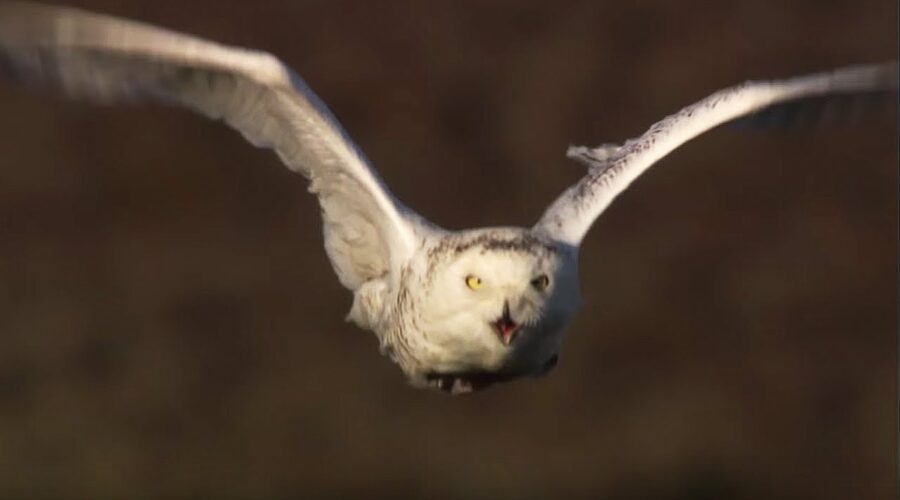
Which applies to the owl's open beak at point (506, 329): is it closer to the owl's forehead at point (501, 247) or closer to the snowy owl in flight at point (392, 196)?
the snowy owl in flight at point (392, 196)

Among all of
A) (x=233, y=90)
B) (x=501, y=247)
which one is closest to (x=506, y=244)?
(x=501, y=247)

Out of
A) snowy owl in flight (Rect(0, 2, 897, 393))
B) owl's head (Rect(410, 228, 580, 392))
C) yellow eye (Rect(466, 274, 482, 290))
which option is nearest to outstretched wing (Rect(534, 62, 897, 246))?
snowy owl in flight (Rect(0, 2, 897, 393))

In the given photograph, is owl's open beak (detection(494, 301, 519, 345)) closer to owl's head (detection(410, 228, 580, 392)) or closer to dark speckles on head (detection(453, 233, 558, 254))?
owl's head (detection(410, 228, 580, 392))

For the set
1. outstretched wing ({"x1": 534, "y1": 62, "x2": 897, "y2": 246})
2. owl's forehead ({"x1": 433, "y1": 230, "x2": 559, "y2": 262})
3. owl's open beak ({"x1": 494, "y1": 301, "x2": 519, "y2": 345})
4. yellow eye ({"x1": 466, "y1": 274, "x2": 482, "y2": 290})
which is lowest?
owl's open beak ({"x1": 494, "y1": 301, "x2": 519, "y2": 345})

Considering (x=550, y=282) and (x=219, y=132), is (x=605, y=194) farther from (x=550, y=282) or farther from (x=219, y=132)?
(x=219, y=132)

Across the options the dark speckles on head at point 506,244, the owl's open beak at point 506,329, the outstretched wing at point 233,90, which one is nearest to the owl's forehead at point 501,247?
the dark speckles on head at point 506,244

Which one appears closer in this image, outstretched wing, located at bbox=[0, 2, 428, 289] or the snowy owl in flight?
the snowy owl in flight

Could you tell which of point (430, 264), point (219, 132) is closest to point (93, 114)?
point (219, 132)
